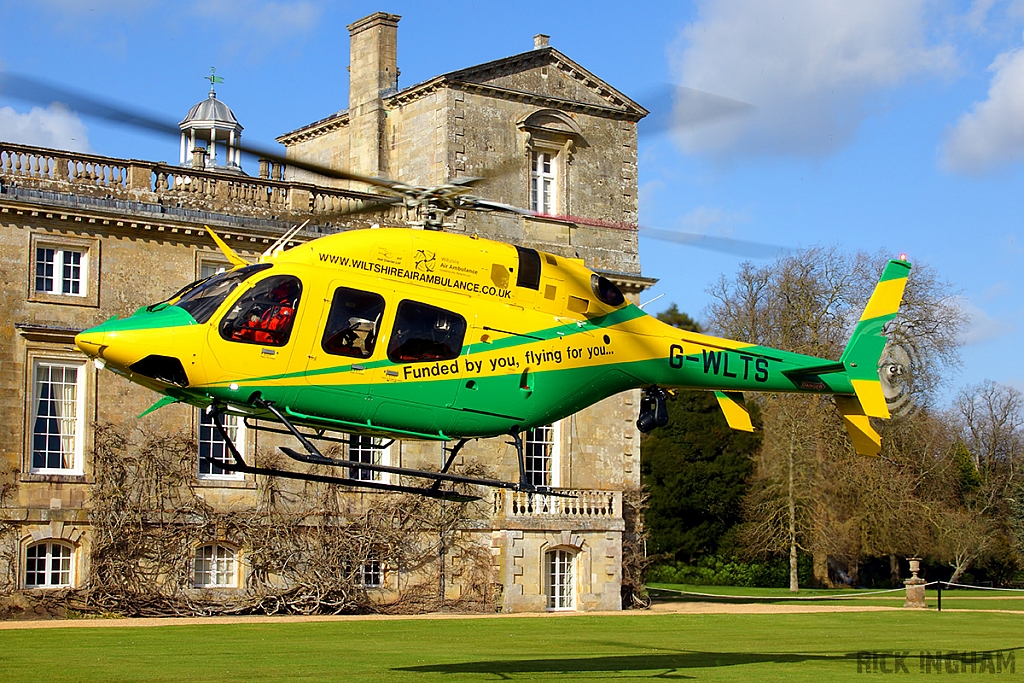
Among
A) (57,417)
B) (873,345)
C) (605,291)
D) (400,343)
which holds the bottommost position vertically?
(57,417)

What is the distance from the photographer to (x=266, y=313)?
50.6 feet

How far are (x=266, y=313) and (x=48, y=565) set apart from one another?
54.6ft

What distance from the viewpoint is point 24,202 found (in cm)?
2967

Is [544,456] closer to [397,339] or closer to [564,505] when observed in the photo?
[564,505]

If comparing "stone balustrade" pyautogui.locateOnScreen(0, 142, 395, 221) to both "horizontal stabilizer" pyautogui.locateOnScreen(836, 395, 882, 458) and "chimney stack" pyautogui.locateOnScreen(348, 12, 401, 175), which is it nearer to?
"chimney stack" pyautogui.locateOnScreen(348, 12, 401, 175)

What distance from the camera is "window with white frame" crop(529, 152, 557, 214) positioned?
123 ft

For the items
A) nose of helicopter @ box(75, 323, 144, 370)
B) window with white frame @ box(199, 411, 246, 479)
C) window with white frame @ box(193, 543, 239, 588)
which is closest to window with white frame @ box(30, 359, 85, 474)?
window with white frame @ box(199, 411, 246, 479)

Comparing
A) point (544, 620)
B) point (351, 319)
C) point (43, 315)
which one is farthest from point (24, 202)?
point (351, 319)

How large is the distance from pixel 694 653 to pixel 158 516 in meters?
13.6

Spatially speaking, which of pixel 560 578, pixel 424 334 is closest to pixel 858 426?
pixel 424 334

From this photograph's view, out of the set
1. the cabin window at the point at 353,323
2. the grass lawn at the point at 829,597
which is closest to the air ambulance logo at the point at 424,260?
the cabin window at the point at 353,323

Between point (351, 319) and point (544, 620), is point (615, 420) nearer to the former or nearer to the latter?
point (544, 620)

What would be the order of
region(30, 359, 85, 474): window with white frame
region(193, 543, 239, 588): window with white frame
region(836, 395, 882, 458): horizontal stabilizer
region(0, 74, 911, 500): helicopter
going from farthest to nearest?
region(193, 543, 239, 588): window with white frame, region(30, 359, 85, 474): window with white frame, region(836, 395, 882, 458): horizontal stabilizer, region(0, 74, 911, 500): helicopter

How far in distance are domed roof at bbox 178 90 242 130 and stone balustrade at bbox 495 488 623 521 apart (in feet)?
66.6
